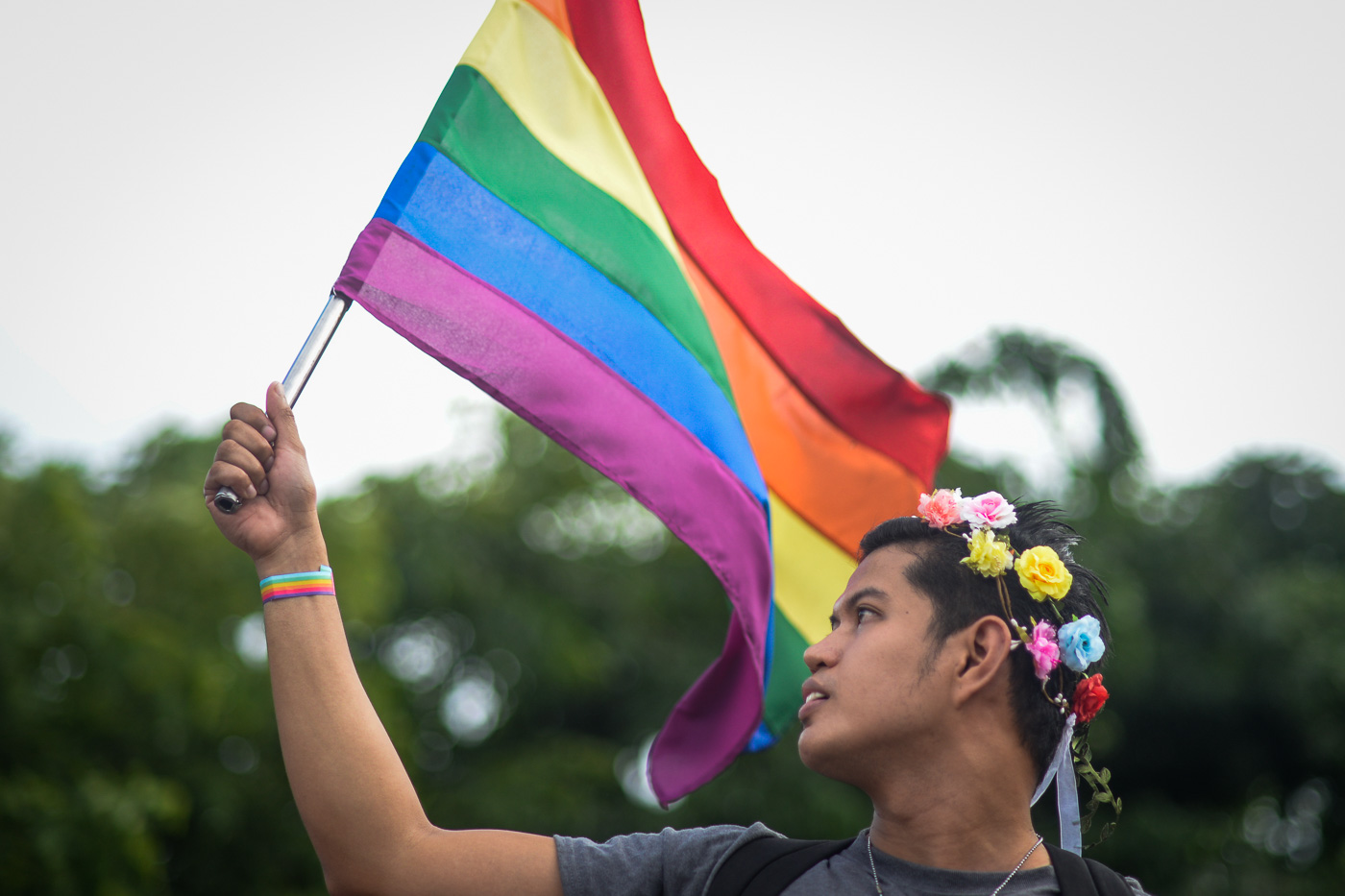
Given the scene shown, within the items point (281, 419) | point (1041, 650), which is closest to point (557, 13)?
point (281, 419)

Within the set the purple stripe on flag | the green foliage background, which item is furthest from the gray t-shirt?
the green foliage background

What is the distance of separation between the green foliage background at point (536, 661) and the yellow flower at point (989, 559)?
29.4ft

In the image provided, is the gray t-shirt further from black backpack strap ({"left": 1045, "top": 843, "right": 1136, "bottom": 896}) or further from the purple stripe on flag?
the purple stripe on flag

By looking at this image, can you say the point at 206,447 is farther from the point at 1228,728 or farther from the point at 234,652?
the point at 1228,728

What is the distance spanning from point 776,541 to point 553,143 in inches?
52.7

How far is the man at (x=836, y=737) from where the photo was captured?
190 centimetres

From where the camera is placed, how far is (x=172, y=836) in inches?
474

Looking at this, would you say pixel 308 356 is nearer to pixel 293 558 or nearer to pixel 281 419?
pixel 281 419

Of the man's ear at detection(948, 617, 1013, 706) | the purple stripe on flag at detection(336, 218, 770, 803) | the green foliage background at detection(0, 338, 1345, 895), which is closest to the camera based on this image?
the man's ear at detection(948, 617, 1013, 706)

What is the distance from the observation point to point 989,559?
224 cm

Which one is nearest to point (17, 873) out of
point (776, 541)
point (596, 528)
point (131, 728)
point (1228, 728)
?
point (131, 728)

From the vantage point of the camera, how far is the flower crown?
7.18 ft

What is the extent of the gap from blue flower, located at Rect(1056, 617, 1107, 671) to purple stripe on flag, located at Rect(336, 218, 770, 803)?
1.06 meters

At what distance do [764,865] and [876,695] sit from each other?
0.34 meters
